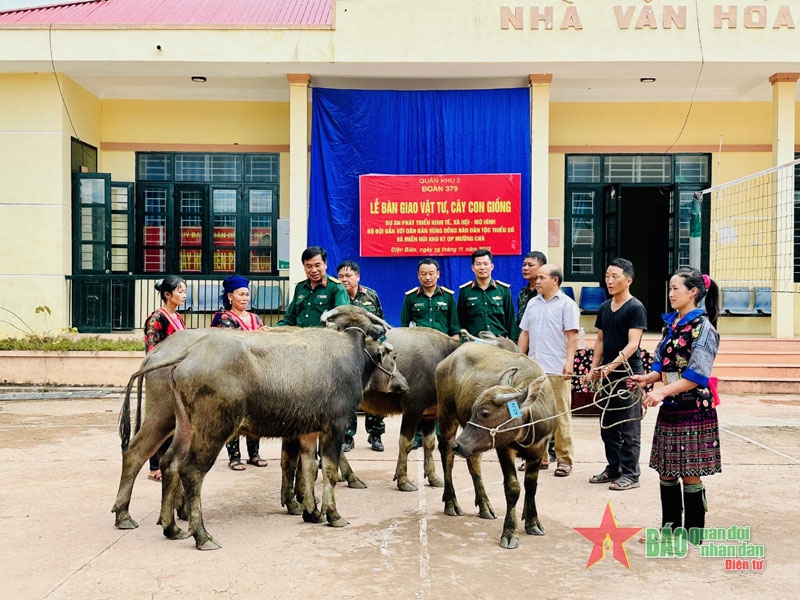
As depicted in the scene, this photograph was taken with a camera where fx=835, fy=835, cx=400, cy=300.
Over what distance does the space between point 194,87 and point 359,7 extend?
3287 mm

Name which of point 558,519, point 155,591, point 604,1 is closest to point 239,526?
point 155,591

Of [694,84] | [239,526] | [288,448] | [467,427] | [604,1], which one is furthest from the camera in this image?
[694,84]

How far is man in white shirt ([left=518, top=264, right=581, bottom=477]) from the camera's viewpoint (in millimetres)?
6891

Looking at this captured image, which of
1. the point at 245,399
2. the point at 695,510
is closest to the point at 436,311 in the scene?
the point at 245,399

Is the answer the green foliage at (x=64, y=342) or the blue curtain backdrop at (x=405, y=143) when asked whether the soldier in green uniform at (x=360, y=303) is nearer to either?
the blue curtain backdrop at (x=405, y=143)

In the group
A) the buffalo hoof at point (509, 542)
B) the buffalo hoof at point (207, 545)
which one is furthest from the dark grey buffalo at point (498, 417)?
the buffalo hoof at point (207, 545)

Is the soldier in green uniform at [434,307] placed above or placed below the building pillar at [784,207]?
below

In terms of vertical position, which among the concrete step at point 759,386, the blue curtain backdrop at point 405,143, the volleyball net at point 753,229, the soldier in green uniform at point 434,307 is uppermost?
the blue curtain backdrop at point 405,143

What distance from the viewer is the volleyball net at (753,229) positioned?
12867 millimetres

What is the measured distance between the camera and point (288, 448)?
591 cm

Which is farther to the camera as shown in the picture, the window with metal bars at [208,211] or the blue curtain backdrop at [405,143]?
the window with metal bars at [208,211]

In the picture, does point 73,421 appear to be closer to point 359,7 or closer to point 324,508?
point 324,508

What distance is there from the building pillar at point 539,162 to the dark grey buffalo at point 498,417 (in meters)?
6.89

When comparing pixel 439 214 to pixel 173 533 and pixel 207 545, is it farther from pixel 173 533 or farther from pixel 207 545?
pixel 207 545
